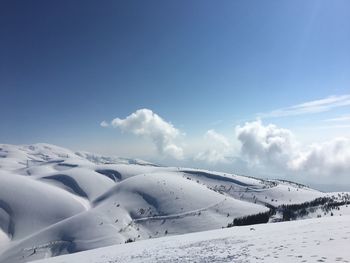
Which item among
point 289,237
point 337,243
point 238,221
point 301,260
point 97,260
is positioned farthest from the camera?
point 238,221

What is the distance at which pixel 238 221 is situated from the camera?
157875mm

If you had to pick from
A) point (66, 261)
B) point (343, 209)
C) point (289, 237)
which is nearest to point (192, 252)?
point (289, 237)

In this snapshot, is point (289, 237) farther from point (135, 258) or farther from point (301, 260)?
point (135, 258)

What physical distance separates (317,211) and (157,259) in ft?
585

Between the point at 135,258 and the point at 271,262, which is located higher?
the point at 271,262

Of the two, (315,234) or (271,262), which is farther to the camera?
(315,234)

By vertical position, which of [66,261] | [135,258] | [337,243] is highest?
[337,243]

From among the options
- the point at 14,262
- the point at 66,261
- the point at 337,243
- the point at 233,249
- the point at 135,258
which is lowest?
the point at 14,262

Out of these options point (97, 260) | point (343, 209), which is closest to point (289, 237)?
point (97, 260)

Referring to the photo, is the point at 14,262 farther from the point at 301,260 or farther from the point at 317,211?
the point at 301,260

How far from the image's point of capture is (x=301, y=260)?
77.3 ft

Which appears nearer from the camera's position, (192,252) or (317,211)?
(192,252)

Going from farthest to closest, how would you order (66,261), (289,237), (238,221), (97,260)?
(238,221) → (66,261) → (97,260) → (289,237)

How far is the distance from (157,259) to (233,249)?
24.8 ft
